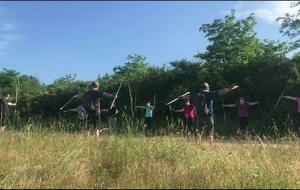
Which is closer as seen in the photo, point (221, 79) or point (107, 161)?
point (107, 161)

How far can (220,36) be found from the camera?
4325cm

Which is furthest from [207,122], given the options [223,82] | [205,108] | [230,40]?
[230,40]

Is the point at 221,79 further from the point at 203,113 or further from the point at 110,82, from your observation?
the point at 203,113

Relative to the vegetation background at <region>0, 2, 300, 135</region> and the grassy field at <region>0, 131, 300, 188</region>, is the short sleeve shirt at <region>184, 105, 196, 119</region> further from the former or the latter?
the grassy field at <region>0, 131, 300, 188</region>

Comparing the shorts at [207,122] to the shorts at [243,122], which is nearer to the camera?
the shorts at [207,122]

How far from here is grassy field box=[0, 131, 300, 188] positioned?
7188 mm

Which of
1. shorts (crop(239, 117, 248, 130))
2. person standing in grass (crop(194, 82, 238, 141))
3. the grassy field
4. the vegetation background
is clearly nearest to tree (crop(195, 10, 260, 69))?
the vegetation background

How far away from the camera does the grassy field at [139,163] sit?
7188mm

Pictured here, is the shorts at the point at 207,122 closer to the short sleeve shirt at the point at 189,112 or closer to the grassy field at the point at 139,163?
the grassy field at the point at 139,163

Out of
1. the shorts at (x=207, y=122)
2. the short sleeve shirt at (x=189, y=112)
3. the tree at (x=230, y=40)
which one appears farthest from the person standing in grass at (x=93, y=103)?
the tree at (x=230, y=40)

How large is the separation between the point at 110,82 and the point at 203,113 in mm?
23858

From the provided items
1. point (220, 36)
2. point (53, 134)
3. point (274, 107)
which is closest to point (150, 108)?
point (274, 107)

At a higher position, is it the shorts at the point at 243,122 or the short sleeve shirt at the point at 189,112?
the short sleeve shirt at the point at 189,112

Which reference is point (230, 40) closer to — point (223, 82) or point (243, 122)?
point (223, 82)
